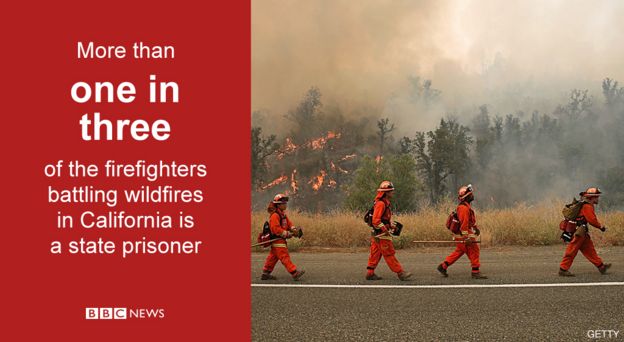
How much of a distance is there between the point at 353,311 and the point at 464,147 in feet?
278

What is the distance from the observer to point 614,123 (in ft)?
337

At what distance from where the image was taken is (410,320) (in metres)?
5.56

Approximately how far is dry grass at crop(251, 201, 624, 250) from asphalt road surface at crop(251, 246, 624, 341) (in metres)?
4.29

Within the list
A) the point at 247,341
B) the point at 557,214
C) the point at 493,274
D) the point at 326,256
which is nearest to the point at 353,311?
the point at 247,341

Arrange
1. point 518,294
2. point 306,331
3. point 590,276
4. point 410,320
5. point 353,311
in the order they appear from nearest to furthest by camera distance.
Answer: point 306,331 → point 410,320 → point 353,311 → point 518,294 → point 590,276

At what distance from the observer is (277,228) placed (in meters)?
8.57

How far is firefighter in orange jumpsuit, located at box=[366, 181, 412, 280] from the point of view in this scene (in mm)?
8242

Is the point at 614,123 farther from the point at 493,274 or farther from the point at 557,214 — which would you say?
the point at 493,274

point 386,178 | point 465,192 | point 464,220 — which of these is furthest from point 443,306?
point 386,178

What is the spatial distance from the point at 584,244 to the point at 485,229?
20.1ft

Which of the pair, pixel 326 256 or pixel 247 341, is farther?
pixel 326 256

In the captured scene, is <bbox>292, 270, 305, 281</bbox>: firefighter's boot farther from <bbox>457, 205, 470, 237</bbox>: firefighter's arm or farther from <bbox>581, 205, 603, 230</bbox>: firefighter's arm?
<bbox>581, 205, 603, 230</bbox>: firefighter's arm

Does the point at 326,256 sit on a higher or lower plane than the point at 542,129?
lower

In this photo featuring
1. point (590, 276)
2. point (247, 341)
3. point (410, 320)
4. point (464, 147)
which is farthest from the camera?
point (464, 147)
